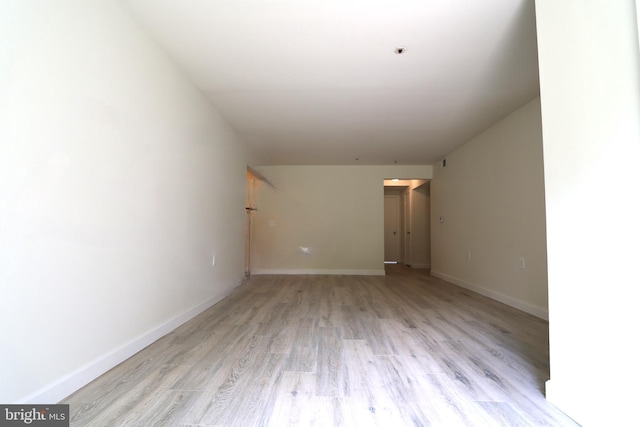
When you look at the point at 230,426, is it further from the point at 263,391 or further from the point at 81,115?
the point at 81,115

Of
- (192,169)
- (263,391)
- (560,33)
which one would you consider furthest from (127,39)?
(560,33)

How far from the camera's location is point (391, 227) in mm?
8633

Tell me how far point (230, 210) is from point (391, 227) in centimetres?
580

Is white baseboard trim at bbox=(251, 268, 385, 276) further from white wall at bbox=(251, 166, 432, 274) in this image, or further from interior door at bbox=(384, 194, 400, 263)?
interior door at bbox=(384, 194, 400, 263)

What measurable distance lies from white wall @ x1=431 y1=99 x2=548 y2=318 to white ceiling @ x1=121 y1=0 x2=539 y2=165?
1.22 feet

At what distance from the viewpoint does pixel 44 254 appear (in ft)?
4.36

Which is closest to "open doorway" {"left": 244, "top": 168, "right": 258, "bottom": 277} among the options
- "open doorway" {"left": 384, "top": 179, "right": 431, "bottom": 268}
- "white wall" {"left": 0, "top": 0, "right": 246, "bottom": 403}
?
"white wall" {"left": 0, "top": 0, "right": 246, "bottom": 403}

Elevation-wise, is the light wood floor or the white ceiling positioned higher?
the white ceiling

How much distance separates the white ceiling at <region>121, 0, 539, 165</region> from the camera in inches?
73.4

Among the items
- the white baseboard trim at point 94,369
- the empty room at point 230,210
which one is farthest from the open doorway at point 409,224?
the white baseboard trim at point 94,369

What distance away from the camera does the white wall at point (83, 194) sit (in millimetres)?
1204

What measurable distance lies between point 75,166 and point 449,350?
2591mm

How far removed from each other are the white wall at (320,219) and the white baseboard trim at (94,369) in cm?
364

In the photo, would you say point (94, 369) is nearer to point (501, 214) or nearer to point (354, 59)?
point (354, 59)
